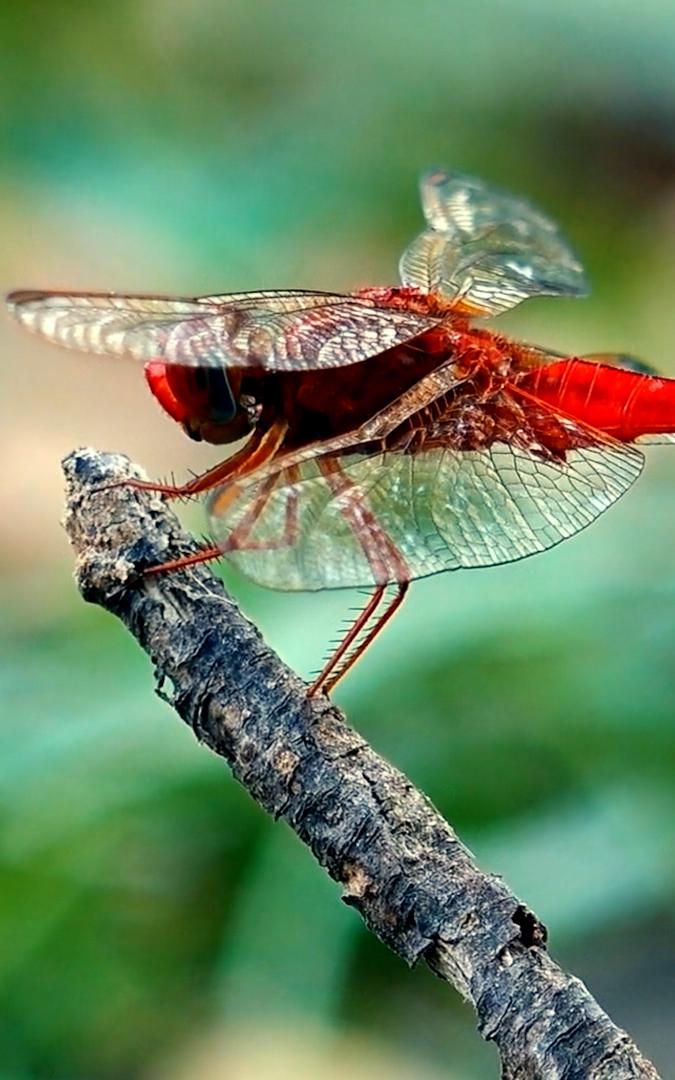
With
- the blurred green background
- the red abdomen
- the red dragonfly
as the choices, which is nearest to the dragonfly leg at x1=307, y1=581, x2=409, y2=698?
the red dragonfly

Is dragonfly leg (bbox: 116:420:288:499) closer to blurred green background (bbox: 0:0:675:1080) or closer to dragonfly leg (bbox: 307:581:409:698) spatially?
dragonfly leg (bbox: 307:581:409:698)

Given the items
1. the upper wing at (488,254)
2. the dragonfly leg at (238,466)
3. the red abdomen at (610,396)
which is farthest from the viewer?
the upper wing at (488,254)

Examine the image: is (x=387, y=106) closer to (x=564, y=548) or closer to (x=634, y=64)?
Result: (x=634, y=64)

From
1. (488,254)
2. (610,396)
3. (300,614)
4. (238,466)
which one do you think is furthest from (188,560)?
(300,614)

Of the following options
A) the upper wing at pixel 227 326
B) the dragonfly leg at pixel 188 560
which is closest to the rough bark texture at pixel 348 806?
the dragonfly leg at pixel 188 560

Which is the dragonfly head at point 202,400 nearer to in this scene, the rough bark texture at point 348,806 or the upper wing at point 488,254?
the rough bark texture at point 348,806
